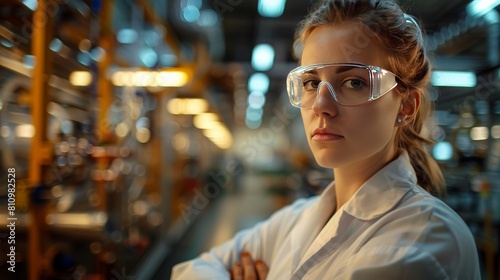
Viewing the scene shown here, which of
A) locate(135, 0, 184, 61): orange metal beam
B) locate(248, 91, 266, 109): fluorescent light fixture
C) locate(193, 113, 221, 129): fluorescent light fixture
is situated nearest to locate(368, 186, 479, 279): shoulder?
locate(135, 0, 184, 61): orange metal beam

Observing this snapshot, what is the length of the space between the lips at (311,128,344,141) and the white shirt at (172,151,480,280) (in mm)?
184

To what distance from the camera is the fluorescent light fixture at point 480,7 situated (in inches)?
52.4

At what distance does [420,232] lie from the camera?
0.77 metres

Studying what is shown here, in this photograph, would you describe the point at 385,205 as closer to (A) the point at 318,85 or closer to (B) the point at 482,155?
(A) the point at 318,85

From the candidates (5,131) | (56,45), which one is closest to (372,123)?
(5,131)

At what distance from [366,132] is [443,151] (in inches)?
37.1

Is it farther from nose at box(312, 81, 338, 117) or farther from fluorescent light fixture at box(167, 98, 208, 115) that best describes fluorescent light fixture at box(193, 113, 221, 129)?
nose at box(312, 81, 338, 117)

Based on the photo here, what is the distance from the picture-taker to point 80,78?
Answer: 6.50 feet

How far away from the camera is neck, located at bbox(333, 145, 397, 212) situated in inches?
40.3

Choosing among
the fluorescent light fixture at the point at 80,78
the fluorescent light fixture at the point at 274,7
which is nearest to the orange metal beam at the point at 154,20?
the fluorescent light fixture at the point at 274,7

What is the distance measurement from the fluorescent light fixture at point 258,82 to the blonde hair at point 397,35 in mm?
4647

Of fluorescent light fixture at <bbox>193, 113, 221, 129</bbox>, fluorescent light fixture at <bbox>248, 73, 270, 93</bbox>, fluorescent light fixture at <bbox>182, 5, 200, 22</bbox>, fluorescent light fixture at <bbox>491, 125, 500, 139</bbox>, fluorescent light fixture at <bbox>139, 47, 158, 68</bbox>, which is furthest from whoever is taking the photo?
fluorescent light fixture at <bbox>193, 113, 221, 129</bbox>

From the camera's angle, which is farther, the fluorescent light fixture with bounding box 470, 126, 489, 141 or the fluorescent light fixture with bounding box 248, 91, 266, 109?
the fluorescent light fixture with bounding box 248, 91, 266, 109

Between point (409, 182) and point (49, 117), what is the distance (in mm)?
1491
